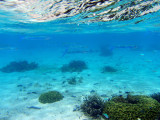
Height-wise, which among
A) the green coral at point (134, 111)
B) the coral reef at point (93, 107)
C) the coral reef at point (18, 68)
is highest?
the green coral at point (134, 111)

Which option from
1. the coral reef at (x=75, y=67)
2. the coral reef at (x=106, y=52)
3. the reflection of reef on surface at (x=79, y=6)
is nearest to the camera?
the reflection of reef on surface at (x=79, y=6)

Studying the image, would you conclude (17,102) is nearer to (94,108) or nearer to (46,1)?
(94,108)

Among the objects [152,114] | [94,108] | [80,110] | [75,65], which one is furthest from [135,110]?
[75,65]

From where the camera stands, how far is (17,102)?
349 inches

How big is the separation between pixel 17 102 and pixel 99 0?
33.8 feet

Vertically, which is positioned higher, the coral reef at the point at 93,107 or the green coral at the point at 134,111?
the green coral at the point at 134,111

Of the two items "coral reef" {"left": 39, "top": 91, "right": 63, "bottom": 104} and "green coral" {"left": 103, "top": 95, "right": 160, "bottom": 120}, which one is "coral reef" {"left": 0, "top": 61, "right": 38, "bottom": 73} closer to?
"coral reef" {"left": 39, "top": 91, "right": 63, "bottom": 104}

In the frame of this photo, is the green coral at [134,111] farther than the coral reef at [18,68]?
No

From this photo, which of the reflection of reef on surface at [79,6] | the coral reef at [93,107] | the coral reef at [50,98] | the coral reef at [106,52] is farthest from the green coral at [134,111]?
the coral reef at [106,52]

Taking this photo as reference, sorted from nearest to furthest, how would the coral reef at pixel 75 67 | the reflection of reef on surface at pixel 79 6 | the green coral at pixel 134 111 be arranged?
the green coral at pixel 134 111 < the reflection of reef on surface at pixel 79 6 < the coral reef at pixel 75 67

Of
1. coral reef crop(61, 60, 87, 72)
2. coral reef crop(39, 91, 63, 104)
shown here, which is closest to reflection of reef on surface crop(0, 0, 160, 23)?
coral reef crop(39, 91, 63, 104)

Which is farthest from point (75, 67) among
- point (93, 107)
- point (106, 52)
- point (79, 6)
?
point (106, 52)

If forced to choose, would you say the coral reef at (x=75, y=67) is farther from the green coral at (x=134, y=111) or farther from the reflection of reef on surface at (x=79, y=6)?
the green coral at (x=134, y=111)

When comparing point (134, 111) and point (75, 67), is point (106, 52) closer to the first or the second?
point (75, 67)
